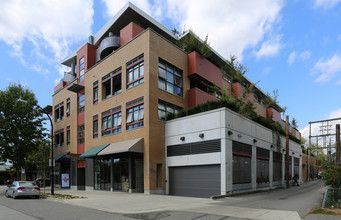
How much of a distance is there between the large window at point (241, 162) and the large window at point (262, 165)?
8.54 ft

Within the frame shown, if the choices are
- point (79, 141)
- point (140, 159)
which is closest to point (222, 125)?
point (140, 159)

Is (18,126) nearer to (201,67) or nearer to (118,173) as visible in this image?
(118,173)

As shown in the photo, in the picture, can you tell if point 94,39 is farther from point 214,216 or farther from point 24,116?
point 214,216

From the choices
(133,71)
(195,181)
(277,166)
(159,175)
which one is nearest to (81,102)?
(133,71)

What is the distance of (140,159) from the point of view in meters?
23.2

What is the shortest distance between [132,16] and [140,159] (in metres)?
14.9

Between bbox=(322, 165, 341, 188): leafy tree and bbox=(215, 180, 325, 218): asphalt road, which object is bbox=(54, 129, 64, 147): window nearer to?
bbox=(215, 180, 325, 218): asphalt road

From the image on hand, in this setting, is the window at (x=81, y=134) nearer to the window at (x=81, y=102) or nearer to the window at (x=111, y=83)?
the window at (x=81, y=102)

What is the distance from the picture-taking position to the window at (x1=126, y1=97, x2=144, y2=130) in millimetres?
22766

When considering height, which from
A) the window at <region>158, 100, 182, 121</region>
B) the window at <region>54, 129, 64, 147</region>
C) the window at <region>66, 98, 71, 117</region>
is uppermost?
the window at <region>66, 98, 71, 117</region>

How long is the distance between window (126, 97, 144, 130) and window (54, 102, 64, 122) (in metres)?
17.1

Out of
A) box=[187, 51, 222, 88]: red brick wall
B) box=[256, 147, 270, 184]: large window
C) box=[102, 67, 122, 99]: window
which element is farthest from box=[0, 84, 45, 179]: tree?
box=[256, 147, 270, 184]: large window

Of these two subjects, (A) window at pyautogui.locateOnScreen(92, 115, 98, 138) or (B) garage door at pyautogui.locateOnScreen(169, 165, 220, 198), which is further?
(A) window at pyautogui.locateOnScreen(92, 115, 98, 138)

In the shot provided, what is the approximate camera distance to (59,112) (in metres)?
37.9
